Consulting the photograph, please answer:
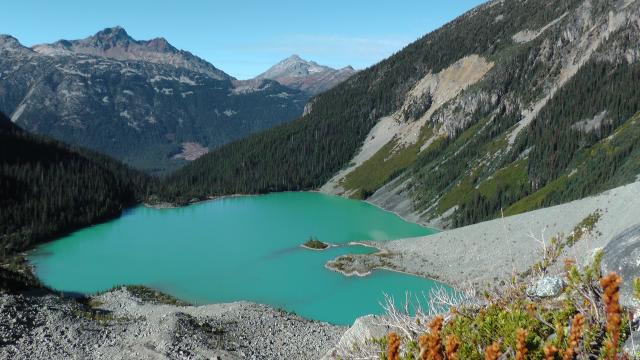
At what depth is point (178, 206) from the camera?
173000 mm

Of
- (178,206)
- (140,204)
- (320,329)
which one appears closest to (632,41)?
(320,329)

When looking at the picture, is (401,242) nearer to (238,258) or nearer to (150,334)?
(238,258)

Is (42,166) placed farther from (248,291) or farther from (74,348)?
(74,348)

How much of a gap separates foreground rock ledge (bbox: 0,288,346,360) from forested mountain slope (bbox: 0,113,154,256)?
68741 millimetres

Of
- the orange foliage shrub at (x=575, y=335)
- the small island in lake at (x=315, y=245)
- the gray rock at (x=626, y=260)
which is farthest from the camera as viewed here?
the small island in lake at (x=315, y=245)

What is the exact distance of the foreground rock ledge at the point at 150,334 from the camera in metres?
33.7

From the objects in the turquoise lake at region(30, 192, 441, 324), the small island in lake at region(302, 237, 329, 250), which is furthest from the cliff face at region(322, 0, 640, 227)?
the small island in lake at region(302, 237, 329, 250)

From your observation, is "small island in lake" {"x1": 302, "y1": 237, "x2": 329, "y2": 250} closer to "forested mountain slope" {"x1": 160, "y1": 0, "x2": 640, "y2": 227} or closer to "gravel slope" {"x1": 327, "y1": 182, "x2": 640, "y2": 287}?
"gravel slope" {"x1": 327, "y1": 182, "x2": 640, "y2": 287}

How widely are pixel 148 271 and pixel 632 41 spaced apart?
456 feet

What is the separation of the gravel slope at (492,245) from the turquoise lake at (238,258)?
3874 mm

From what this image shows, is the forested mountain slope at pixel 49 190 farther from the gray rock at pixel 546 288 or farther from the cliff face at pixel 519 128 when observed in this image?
the gray rock at pixel 546 288

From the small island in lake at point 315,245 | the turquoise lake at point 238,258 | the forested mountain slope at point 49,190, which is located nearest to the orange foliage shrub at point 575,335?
the turquoise lake at point 238,258

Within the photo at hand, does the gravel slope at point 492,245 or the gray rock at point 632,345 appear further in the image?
the gravel slope at point 492,245

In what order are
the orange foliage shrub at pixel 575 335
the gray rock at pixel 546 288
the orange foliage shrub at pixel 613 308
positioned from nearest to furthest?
the orange foliage shrub at pixel 613 308, the orange foliage shrub at pixel 575 335, the gray rock at pixel 546 288
